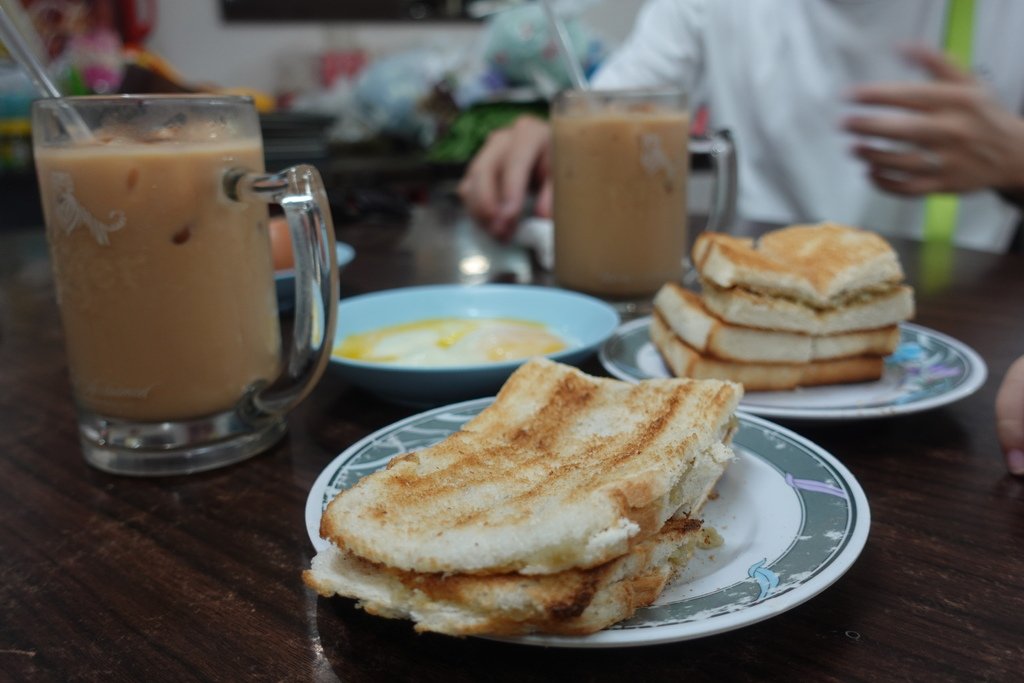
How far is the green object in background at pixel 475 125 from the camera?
3738 mm

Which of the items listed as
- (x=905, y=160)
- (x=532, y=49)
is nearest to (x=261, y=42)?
(x=532, y=49)

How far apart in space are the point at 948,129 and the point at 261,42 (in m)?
3.67

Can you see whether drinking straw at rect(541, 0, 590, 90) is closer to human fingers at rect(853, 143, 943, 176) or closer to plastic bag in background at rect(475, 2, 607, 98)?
human fingers at rect(853, 143, 943, 176)

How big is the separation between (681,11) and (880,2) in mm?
638

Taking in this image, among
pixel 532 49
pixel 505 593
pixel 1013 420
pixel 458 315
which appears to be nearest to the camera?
pixel 505 593

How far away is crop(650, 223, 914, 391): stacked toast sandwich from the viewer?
962 mm

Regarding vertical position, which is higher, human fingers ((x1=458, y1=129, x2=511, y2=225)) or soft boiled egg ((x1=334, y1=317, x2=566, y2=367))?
human fingers ((x1=458, y1=129, x2=511, y2=225))

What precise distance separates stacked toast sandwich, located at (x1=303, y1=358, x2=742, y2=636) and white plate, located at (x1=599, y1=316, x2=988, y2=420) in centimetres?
23

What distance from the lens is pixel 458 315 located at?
1227 millimetres

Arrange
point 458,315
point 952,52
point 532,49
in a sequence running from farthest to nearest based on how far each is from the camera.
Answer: point 532,49 → point 952,52 → point 458,315

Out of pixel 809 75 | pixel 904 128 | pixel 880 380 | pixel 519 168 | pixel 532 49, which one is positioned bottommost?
pixel 880 380

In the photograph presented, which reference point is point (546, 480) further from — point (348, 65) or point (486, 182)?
point (348, 65)

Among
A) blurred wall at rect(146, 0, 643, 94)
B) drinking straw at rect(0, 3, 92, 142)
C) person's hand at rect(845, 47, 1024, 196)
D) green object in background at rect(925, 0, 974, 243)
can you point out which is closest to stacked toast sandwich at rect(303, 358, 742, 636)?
drinking straw at rect(0, 3, 92, 142)

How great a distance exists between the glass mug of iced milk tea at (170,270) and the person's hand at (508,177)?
3.89 feet
